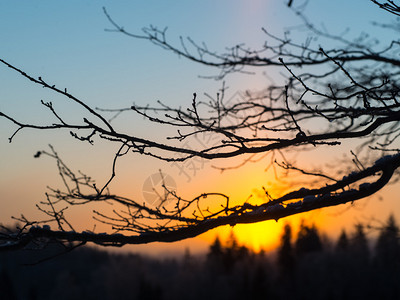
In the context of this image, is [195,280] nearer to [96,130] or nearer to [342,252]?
[342,252]

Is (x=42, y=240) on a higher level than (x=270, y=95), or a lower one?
lower

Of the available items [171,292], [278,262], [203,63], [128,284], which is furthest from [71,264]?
[203,63]

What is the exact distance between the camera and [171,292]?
5038cm

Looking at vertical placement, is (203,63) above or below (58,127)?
above

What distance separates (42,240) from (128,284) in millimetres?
56616

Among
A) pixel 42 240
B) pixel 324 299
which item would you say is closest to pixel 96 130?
pixel 42 240

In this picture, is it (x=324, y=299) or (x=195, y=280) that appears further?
(x=195, y=280)

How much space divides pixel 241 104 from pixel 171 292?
48472 millimetres

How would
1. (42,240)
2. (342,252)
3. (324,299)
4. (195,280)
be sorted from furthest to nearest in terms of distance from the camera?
1. (195,280)
2. (342,252)
3. (324,299)
4. (42,240)

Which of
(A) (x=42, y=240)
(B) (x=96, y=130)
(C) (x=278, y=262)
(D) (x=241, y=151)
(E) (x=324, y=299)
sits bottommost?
(E) (x=324, y=299)

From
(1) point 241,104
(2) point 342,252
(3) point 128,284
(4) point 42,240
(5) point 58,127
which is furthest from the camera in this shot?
(3) point 128,284

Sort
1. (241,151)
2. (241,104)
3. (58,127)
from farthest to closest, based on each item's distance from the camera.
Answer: (241,104) → (241,151) → (58,127)

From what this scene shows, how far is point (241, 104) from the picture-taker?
18.4ft

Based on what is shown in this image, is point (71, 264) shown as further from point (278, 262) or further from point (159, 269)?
point (278, 262)
